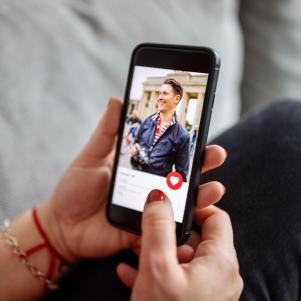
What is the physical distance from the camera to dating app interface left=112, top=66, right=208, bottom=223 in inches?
18.9

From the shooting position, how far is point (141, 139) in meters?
A: 0.54

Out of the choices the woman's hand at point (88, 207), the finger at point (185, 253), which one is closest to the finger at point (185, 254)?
the finger at point (185, 253)

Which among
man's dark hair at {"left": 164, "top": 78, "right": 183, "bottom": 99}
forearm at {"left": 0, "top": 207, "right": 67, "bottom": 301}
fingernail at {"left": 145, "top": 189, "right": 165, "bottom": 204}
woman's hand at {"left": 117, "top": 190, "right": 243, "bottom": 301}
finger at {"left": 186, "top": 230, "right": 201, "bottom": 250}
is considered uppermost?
man's dark hair at {"left": 164, "top": 78, "right": 183, "bottom": 99}

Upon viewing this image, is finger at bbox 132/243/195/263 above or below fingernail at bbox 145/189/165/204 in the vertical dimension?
below

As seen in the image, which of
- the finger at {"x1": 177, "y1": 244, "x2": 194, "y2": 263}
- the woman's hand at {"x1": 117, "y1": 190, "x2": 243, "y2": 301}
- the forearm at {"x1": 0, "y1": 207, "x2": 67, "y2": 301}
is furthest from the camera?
the forearm at {"x1": 0, "y1": 207, "x2": 67, "y2": 301}

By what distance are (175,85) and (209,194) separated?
0.43 ft

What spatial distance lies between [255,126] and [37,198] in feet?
1.13

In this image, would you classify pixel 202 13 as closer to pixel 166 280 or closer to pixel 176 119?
pixel 176 119

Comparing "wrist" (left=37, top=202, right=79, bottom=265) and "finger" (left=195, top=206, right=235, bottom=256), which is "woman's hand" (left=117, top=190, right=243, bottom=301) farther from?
"wrist" (left=37, top=202, right=79, bottom=265)

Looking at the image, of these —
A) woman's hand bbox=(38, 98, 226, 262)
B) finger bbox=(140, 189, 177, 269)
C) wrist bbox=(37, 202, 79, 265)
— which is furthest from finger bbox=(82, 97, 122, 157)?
finger bbox=(140, 189, 177, 269)

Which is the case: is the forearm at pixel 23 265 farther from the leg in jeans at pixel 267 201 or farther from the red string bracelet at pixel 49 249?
the leg in jeans at pixel 267 201

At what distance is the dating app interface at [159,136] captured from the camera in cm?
48

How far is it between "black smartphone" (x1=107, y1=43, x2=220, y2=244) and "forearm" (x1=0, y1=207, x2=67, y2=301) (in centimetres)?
13

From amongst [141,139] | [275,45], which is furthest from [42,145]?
[275,45]
